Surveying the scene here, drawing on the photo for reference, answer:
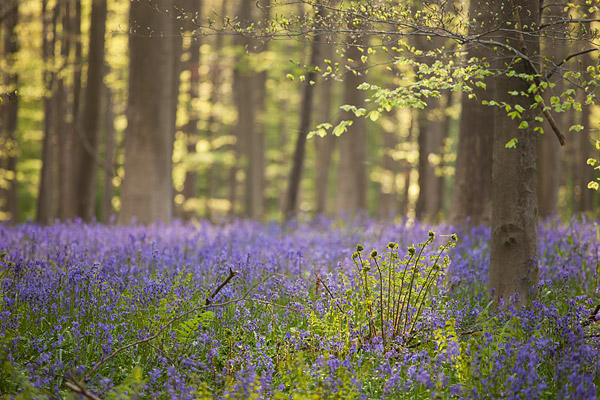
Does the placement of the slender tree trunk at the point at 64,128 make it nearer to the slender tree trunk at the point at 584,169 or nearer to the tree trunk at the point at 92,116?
the tree trunk at the point at 92,116

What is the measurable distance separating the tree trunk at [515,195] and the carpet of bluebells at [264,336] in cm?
33

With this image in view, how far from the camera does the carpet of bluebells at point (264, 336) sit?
3.90 meters

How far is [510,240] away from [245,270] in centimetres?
266

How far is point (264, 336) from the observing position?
4988 millimetres

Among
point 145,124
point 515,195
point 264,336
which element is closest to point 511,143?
point 515,195

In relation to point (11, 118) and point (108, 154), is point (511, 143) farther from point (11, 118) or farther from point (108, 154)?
point (108, 154)

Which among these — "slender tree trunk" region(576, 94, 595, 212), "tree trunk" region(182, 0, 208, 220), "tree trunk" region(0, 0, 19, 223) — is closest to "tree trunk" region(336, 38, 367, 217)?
"tree trunk" region(182, 0, 208, 220)

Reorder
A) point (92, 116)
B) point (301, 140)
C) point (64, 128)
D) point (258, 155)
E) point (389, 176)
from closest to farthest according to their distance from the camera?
1. point (92, 116)
2. point (301, 140)
3. point (64, 128)
4. point (258, 155)
5. point (389, 176)

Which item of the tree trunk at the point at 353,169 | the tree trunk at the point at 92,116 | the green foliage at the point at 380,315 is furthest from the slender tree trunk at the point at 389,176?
the green foliage at the point at 380,315

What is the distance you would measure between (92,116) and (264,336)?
10251mm

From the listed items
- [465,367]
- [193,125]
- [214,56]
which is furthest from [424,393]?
[214,56]

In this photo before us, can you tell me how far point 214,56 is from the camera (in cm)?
2423

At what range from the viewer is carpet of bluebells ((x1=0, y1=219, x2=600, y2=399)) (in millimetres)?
3902

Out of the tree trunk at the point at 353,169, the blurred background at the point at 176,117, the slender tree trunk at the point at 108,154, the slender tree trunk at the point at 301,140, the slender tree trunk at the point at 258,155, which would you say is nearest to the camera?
the blurred background at the point at 176,117
